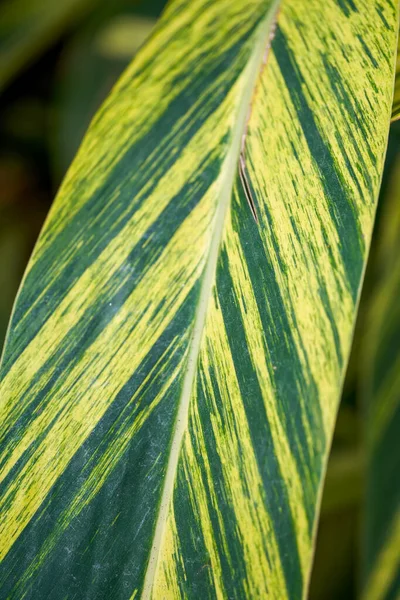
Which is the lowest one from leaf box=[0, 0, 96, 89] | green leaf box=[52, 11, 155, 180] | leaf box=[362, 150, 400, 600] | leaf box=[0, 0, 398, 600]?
leaf box=[362, 150, 400, 600]

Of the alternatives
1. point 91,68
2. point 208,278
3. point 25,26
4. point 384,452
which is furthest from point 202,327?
point 91,68

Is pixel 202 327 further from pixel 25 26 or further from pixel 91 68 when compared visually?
pixel 91 68

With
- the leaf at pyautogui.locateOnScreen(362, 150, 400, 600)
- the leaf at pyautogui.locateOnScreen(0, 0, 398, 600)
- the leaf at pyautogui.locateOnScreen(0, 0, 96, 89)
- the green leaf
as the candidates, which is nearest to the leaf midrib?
the leaf at pyautogui.locateOnScreen(0, 0, 398, 600)

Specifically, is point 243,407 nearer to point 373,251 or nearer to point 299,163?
point 299,163

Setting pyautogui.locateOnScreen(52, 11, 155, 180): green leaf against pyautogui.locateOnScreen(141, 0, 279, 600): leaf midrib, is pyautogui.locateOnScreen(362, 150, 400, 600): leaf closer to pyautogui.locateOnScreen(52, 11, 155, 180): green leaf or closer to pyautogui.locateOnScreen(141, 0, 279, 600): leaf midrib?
pyautogui.locateOnScreen(141, 0, 279, 600): leaf midrib

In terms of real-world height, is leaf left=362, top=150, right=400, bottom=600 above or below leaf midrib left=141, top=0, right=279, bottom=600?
below

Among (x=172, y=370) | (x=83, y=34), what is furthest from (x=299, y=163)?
(x=83, y=34)

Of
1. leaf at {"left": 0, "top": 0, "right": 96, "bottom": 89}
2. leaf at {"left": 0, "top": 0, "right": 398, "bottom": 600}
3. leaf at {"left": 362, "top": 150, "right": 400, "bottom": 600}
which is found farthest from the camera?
leaf at {"left": 0, "top": 0, "right": 96, "bottom": 89}
